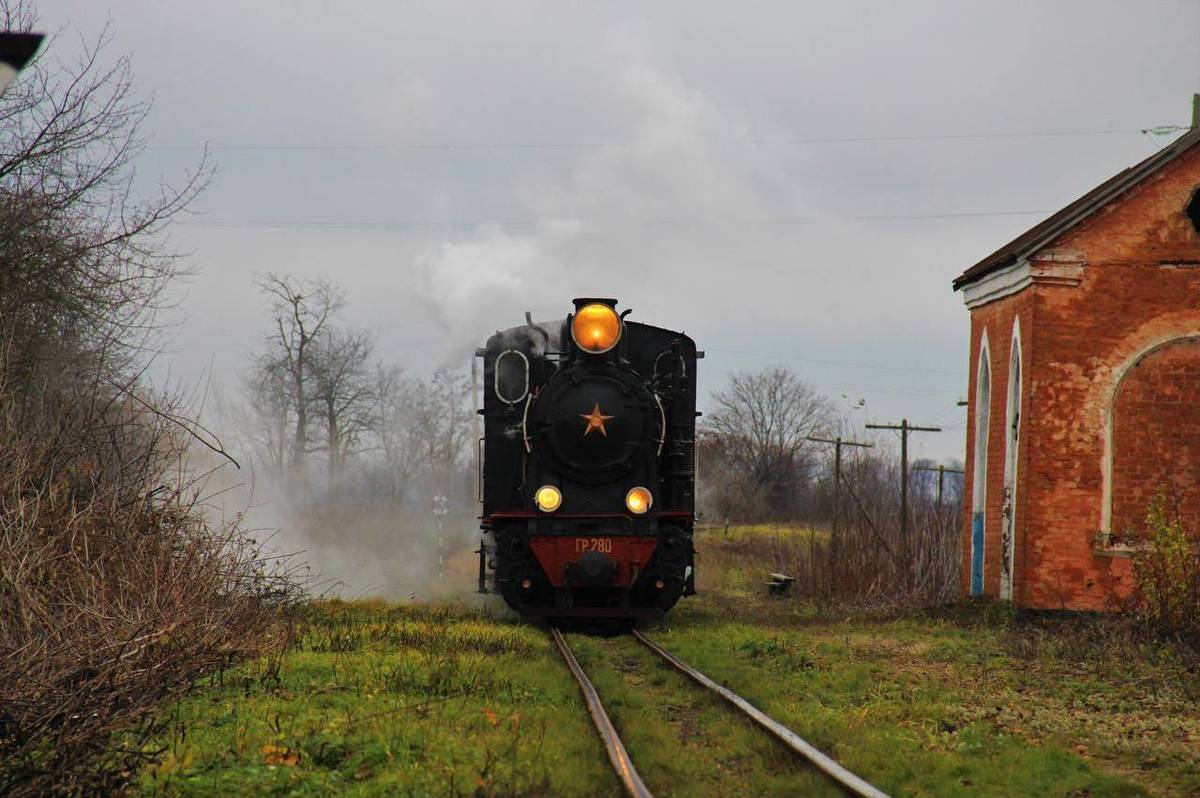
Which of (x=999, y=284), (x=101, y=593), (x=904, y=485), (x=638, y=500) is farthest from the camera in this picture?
(x=904, y=485)

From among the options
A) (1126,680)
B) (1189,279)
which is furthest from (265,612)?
(1189,279)

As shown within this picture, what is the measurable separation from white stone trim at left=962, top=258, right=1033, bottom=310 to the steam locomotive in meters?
4.96

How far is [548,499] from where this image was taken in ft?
49.1

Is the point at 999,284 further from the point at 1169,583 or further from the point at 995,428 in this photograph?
the point at 1169,583

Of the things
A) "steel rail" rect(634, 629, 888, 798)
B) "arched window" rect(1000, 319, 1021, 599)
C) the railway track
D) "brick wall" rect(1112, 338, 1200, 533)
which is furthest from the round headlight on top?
"brick wall" rect(1112, 338, 1200, 533)

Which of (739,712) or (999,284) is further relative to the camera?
(999,284)

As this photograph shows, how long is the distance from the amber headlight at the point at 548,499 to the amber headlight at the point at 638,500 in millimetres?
819

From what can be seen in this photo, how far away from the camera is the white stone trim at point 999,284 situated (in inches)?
652

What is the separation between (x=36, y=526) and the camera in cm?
952

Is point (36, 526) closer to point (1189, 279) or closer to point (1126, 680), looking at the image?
point (1126, 680)

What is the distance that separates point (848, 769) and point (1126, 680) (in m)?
4.65

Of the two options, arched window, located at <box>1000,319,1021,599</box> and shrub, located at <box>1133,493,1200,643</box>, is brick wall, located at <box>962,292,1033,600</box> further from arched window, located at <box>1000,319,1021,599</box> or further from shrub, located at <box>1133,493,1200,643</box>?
shrub, located at <box>1133,493,1200,643</box>

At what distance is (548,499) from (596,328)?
2.08 m

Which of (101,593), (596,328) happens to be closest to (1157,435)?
(596,328)
